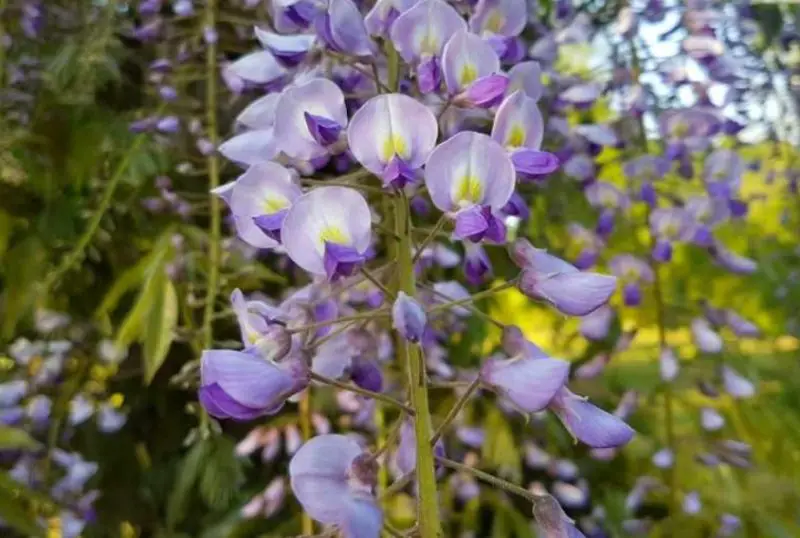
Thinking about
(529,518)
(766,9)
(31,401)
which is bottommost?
(529,518)

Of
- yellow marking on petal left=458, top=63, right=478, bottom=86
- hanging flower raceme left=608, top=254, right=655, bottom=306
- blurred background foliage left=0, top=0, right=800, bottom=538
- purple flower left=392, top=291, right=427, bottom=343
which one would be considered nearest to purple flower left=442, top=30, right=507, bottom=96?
yellow marking on petal left=458, top=63, right=478, bottom=86

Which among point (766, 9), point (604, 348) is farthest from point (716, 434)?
point (766, 9)

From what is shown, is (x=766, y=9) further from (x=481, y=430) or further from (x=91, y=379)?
(x=91, y=379)

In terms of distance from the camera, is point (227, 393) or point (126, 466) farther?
point (126, 466)

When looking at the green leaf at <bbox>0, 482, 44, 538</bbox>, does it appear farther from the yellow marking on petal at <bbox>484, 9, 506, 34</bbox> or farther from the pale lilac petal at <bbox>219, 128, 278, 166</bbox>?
the yellow marking on petal at <bbox>484, 9, 506, 34</bbox>

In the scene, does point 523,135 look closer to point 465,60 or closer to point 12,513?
point 465,60

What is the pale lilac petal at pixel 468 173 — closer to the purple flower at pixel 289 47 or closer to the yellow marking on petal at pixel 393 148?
the yellow marking on petal at pixel 393 148
